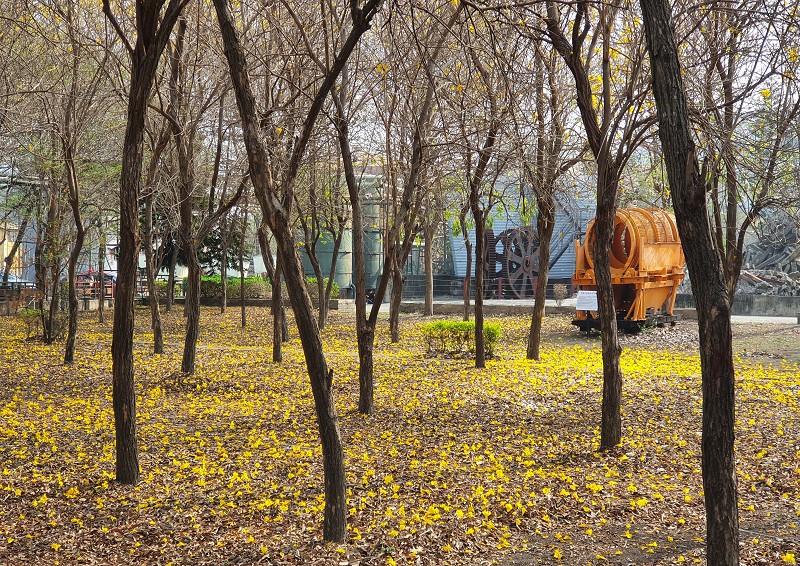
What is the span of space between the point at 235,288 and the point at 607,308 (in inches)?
973

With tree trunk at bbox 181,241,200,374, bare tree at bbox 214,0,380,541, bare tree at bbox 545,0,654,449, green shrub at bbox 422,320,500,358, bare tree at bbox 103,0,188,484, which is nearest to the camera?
bare tree at bbox 214,0,380,541

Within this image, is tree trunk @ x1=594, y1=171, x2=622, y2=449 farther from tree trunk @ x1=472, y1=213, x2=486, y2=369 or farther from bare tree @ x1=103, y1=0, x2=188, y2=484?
tree trunk @ x1=472, y1=213, x2=486, y2=369

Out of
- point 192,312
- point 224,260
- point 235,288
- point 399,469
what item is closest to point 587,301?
point 192,312

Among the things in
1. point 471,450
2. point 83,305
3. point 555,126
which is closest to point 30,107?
point 555,126

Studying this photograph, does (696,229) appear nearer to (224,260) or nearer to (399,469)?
(399,469)

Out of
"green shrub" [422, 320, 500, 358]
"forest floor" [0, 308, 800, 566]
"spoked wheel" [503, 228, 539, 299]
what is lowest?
"forest floor" [0, 308, 800, 566]

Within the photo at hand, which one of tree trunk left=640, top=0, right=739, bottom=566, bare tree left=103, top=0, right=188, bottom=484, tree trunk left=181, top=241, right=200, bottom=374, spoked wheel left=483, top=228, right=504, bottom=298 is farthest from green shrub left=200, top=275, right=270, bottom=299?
tree trunk left=640, top=0, right=739, bottom=566

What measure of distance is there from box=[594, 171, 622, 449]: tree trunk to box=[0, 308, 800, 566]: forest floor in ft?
0.82

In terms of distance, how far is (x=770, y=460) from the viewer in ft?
21.8

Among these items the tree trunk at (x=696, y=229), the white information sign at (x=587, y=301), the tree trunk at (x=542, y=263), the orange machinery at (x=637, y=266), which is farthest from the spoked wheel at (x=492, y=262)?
the tree trunk at (x=696, y=229)

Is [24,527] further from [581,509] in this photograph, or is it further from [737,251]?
[737,251]

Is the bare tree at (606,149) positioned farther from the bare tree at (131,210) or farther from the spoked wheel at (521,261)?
the spoked wheel at (521,261)

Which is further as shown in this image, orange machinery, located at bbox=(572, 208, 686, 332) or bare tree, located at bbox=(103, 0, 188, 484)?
orange machinery, located at bbox=(572, 208, 686, 332)

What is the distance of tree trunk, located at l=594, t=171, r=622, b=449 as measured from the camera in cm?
696
